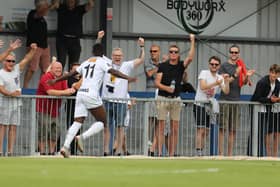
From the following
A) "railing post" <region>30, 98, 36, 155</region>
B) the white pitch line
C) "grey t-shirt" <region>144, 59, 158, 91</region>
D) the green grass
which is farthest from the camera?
"grey t-shirt" <region>144, 59, 158, 91</region>

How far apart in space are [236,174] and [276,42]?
16.8 metres

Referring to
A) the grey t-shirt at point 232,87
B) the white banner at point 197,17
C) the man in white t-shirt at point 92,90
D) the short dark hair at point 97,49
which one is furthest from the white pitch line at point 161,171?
the white banner at point 197,17

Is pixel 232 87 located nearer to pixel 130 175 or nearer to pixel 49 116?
pixel 49 116

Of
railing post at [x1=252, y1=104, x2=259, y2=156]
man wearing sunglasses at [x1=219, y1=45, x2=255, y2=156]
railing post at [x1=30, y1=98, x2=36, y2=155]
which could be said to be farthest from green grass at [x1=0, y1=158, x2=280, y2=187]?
railing post at [x1=252, y1=104, x2=259, y2=156]

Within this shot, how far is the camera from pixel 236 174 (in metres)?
13.6

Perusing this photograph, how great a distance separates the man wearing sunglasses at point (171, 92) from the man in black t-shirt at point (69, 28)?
5214 mm

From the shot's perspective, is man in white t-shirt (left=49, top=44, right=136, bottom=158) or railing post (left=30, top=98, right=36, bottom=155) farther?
railing post (left=30, top=98, right=36, bottom=155)

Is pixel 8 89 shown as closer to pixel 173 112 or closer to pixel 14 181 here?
pixel 173 112

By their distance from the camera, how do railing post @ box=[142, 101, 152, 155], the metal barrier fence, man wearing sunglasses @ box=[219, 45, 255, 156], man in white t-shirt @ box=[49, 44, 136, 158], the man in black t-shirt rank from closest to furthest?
man in white t-shirt @ box=[49, 44, 136, 158]
the metal barrier fence
railing post @ box=[142, 101, 152, 155]
man wearing sunglasses @ box=[219, 45, 255, 156]
the man in black t-shirt

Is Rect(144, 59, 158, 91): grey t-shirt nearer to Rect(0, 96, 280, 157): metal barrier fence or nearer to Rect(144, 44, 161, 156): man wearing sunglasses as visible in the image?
Rect(144, 44, 161, 156): man wearing sunglasses

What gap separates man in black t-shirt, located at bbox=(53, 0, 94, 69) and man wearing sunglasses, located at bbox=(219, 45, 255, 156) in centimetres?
519

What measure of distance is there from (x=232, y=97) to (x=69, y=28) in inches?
238

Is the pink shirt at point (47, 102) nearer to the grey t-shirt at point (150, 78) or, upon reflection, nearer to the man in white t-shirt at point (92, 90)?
the man in white t-shirt at point (92, 90)

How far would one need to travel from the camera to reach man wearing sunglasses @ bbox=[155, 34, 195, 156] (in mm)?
21500
